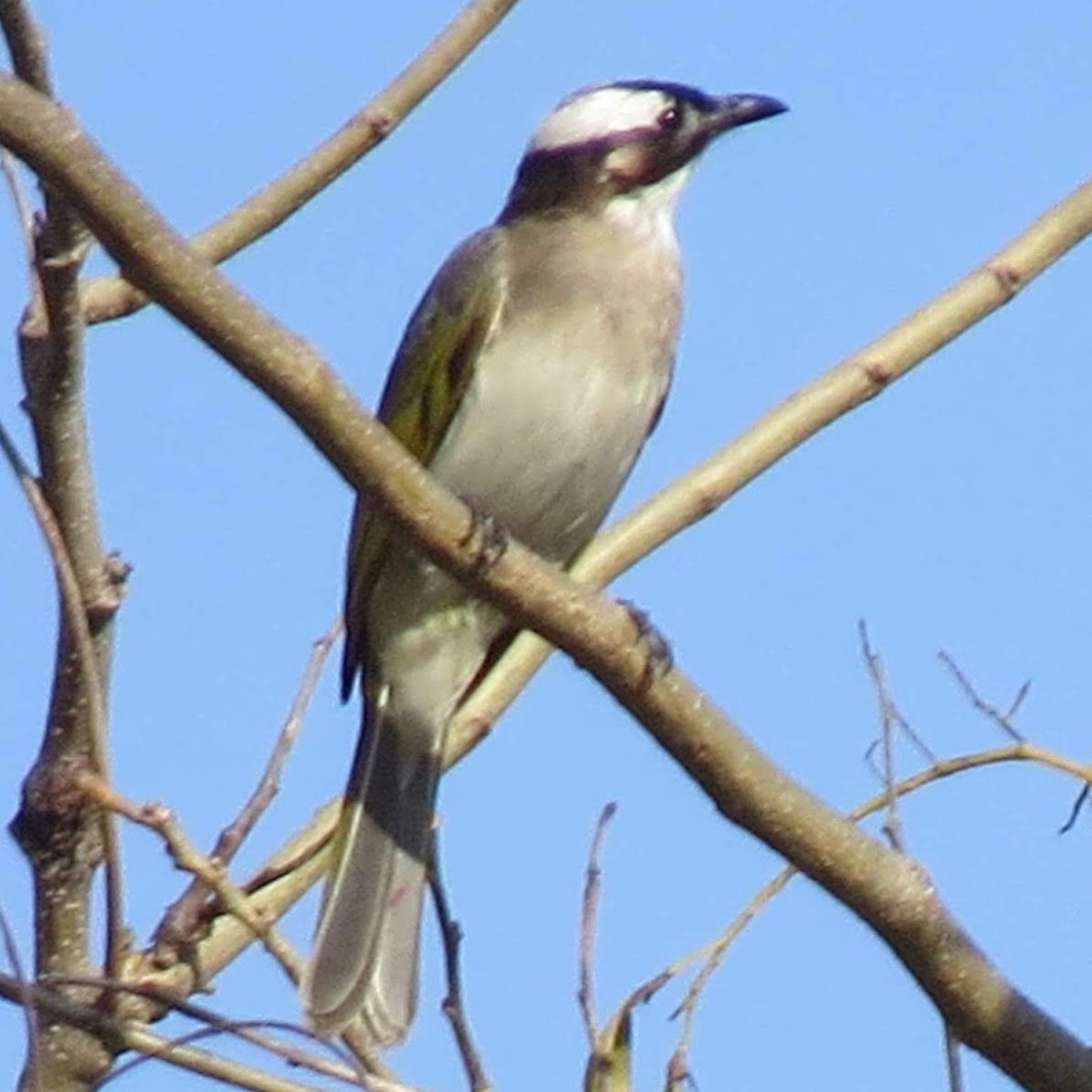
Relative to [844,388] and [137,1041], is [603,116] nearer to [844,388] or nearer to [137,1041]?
[844,388]

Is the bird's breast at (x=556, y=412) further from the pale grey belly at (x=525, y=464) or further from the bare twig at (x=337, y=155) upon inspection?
the bare twig at (x=337, y=155)

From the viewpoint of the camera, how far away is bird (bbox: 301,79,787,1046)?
4.41m

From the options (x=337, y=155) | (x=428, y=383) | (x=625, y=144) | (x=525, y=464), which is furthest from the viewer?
(x=625, y=144)

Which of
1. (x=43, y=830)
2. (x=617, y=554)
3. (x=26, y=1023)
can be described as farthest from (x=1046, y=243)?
(x=26, y=1023)

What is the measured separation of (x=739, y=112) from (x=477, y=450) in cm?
105

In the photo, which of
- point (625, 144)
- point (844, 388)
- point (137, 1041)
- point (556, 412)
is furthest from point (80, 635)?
point (625, 144)

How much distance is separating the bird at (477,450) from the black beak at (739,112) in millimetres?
304

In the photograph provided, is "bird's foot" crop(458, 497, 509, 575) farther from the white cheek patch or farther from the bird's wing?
the white cheek patch

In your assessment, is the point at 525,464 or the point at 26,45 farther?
the point at 525,464

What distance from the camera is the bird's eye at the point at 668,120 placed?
16.6 feet

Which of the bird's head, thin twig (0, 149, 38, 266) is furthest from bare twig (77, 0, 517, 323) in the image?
the bird's head

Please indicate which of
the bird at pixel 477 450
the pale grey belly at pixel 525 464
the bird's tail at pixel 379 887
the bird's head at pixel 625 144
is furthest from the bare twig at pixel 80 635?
the bird's head at pixel 625 144

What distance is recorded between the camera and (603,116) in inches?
199

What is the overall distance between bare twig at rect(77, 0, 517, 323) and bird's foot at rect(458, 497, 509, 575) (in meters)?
0.74
